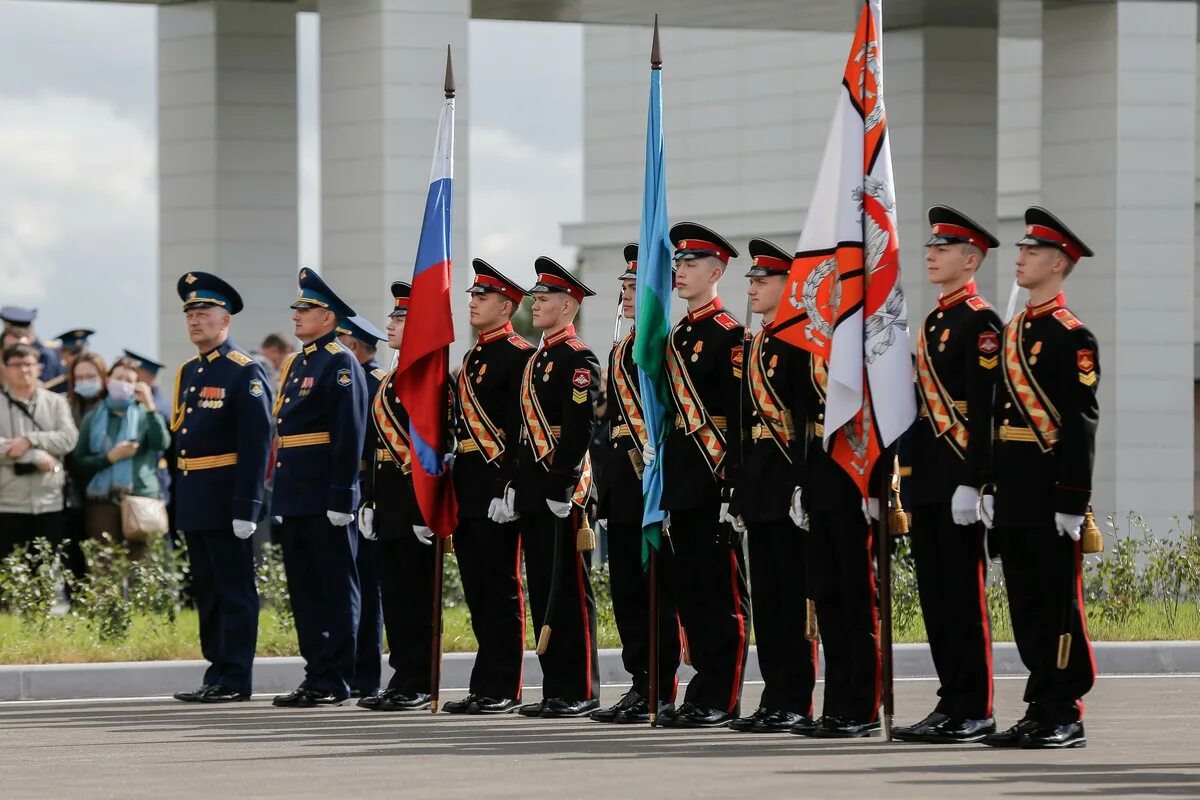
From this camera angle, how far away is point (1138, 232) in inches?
778

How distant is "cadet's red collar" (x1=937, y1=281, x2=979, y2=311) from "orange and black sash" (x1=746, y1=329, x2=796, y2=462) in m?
0.83

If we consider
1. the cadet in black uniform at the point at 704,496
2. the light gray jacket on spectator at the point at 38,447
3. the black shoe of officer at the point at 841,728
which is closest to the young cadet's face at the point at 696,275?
the cadet in black uniform at the point at 704,496

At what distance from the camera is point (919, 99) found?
21672 mm

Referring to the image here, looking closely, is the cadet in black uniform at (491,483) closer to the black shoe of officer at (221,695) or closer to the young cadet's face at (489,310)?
the young cadet's face at (489,310)

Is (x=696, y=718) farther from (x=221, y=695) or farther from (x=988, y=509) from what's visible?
(x=221, y=695)

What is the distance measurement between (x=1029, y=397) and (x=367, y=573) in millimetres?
4270

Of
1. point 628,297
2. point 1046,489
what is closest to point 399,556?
point 628,297

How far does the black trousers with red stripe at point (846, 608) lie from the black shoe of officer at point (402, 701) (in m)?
2.40

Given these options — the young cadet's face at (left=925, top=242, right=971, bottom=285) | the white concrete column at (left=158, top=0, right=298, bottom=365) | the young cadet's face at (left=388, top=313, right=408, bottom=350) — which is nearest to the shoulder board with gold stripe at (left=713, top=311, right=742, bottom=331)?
the young cadet's face at (left=925, top=242, right=971, bottom=285)

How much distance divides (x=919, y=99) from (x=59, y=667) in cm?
1159

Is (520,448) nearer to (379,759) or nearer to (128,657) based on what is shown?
(379,759)

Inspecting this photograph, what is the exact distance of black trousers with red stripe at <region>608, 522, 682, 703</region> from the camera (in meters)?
10.7

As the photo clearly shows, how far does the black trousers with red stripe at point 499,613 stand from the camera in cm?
1118

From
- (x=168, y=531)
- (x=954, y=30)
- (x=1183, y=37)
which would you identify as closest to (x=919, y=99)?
(x=954, y=30)
